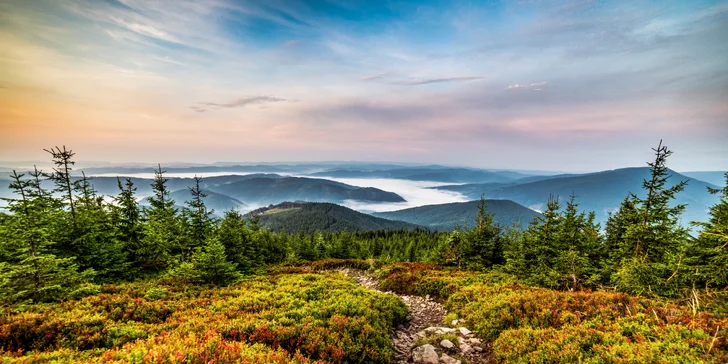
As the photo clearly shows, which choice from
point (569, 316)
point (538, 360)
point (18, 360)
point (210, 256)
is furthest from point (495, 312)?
point (210, 256)

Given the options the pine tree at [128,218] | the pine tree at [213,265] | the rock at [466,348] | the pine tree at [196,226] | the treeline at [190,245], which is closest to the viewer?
the rock at [466,348]

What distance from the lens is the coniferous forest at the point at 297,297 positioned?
22.4ft

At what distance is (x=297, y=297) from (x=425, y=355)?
6.32m

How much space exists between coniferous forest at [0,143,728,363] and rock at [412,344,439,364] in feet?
2.85

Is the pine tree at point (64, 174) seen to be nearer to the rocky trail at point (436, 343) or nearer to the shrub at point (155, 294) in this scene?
the shrub at point (155, 294)

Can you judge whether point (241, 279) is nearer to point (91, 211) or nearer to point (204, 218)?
point (204, 218)

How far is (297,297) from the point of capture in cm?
1241

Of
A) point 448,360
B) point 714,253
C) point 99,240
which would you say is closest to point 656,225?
point 714,253

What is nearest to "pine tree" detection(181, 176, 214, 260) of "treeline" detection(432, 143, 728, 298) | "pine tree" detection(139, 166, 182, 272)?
"pine tree" detection(139, 166, 182, 272)

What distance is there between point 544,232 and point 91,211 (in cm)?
3074

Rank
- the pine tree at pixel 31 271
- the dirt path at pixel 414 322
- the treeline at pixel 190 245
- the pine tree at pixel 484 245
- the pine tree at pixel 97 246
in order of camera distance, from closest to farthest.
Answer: the dirt path at pixel 414 322, the pine tree at pixel 31 271, the treeline at pixel 190 245, the pine tree at pixel 97 246, the pine tree at pixel 484 245

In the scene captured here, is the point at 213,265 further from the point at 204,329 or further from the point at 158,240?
the point at 204,329

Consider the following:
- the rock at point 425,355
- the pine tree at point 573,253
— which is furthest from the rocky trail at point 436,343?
the pine tree at point 573,253

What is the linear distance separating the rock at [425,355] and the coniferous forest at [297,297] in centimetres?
87
